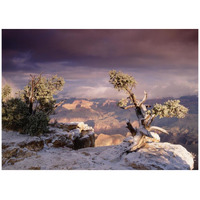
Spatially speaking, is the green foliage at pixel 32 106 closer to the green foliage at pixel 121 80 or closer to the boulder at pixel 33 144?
the boulder at pixel 33 144

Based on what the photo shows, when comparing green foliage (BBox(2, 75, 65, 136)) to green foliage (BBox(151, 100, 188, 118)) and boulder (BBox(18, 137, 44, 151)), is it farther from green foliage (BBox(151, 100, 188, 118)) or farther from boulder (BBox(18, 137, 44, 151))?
green foliage (BBox(151, 100, 188, 118))

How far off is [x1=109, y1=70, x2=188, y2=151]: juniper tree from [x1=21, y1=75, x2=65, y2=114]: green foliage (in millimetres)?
7507

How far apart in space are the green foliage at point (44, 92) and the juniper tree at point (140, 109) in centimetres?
751

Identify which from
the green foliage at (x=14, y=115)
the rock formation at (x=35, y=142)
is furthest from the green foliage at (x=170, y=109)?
the green foliage at (x=14, y=115)

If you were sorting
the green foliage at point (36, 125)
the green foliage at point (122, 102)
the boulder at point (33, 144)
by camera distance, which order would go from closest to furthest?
the boulder at point (33, 144)
the green foliage at point (122, 102)
the green foliage at point (36, 125)

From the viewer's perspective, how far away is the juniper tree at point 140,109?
9391mm

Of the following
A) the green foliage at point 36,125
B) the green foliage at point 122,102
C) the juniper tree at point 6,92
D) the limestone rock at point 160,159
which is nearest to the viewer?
the limestone rock at point 160,159

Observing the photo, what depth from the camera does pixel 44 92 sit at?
14.6 meters

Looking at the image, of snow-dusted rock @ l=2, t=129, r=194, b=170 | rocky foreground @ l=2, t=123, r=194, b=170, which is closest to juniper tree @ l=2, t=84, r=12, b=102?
rocky foreground @ l=2, t=123, r=194, b=170

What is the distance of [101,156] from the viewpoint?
9758 mm

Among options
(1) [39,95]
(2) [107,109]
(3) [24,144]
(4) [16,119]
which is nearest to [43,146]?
(3) [24,144]

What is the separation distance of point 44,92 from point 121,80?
840cm

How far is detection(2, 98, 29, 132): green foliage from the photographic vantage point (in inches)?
451
